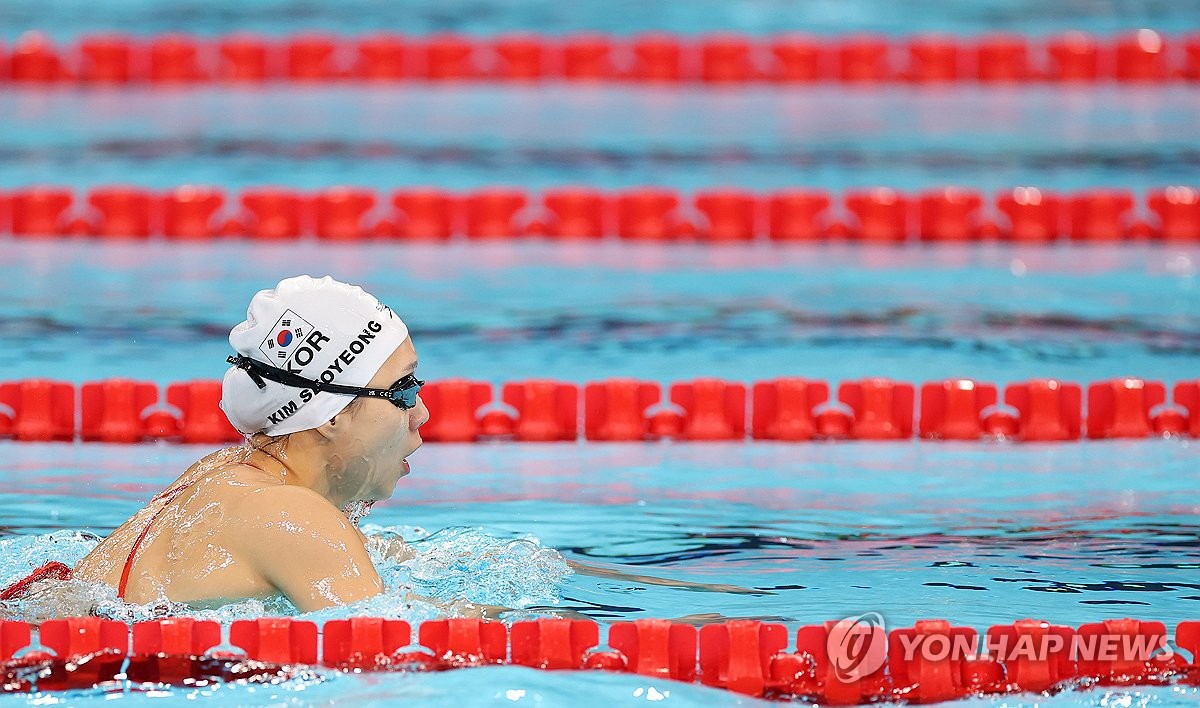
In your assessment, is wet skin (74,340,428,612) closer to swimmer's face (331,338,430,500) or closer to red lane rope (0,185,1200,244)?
swimmer's face (331,338,430,500)

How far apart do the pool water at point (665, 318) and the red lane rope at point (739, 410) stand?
0.08 metres

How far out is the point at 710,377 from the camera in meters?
5.32

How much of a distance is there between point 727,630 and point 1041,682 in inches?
21.7

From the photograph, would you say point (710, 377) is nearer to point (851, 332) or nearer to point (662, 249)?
point (851, 332)

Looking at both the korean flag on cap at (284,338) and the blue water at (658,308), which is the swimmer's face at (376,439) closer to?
the korean flag on cap at (284,338)

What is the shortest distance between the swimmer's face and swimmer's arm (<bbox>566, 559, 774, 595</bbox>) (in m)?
0.85

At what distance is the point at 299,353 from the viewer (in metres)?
2.80

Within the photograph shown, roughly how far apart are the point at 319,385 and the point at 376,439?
14 cm

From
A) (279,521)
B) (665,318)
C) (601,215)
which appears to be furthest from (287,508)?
(601,215)

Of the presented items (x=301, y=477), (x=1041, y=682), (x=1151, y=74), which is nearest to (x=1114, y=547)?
(x=1041, y=682)

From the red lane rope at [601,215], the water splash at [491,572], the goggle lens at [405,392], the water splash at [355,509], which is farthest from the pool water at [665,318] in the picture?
the goggle lens at [405,392]

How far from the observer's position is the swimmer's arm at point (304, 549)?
2674mm

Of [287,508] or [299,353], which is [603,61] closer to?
[299,353]

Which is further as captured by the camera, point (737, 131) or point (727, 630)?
point (737, 131)
